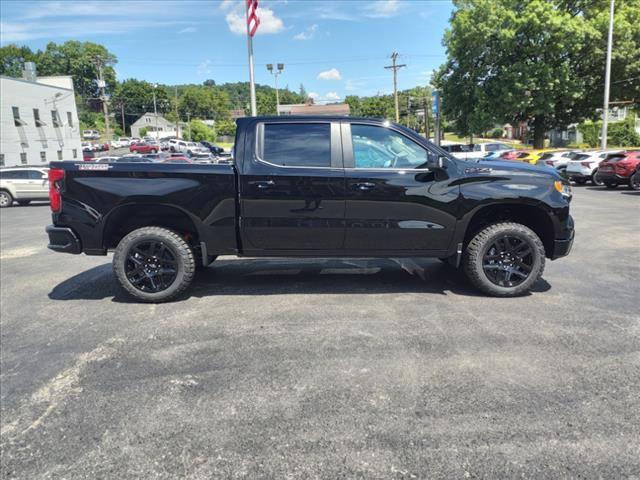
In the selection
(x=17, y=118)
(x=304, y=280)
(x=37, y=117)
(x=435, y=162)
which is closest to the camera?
(x=435, y=162)

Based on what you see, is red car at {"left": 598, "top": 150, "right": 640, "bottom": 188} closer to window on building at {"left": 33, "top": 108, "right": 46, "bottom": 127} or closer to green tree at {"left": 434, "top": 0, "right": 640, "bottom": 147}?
green tree at {"left": 434, "top": 0, "right": 640, "bottom": 147}

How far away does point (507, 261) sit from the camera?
507 cm

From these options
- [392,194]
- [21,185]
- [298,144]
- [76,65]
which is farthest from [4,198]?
[76,65]

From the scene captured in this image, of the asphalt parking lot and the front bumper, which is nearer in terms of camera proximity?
the asphalt parking lot

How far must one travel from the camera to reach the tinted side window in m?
4.92

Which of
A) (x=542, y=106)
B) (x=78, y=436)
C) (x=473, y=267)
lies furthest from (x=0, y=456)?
(x=542, y=106)

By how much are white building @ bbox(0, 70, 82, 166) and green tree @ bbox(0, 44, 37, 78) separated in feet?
271

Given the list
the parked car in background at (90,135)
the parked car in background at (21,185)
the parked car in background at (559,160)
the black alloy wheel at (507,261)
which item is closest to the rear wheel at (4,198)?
the parked car in background at (21,185)

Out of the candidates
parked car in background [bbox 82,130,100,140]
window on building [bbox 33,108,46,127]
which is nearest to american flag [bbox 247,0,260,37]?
window on building [bbox 33,108,46,127]

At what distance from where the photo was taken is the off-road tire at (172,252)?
16.4 ft

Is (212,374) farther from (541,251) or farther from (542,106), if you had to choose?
(542,106)

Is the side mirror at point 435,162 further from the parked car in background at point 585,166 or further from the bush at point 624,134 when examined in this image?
the bush at point 624,134

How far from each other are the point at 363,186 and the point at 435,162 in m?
0.75

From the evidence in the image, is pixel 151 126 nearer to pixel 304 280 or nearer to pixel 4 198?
pixel 4 198
